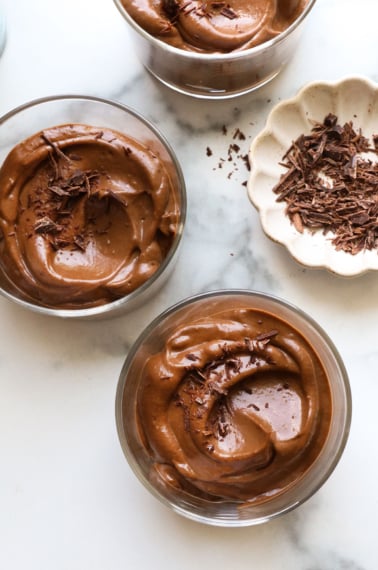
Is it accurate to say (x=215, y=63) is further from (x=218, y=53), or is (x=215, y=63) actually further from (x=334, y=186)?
(x=334, y=186)

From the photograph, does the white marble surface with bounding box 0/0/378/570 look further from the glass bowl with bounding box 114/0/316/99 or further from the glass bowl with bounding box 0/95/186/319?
the glass bowl with bounding box 0/95/186/319

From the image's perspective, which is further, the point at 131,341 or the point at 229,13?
the point at 131,341

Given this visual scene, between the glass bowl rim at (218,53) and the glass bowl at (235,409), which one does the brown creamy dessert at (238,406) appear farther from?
the glass bowl rim at (218,53)

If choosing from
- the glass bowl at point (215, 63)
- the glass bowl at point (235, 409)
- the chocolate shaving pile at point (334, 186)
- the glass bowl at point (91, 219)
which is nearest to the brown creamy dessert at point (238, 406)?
the glass bowl at point (235, 409)

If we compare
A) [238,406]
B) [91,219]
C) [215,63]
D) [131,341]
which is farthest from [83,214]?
[238,406]

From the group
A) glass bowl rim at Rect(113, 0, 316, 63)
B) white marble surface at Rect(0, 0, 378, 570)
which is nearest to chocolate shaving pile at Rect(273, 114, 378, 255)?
white marble surface at Rect(0, 0, 378, 570)
